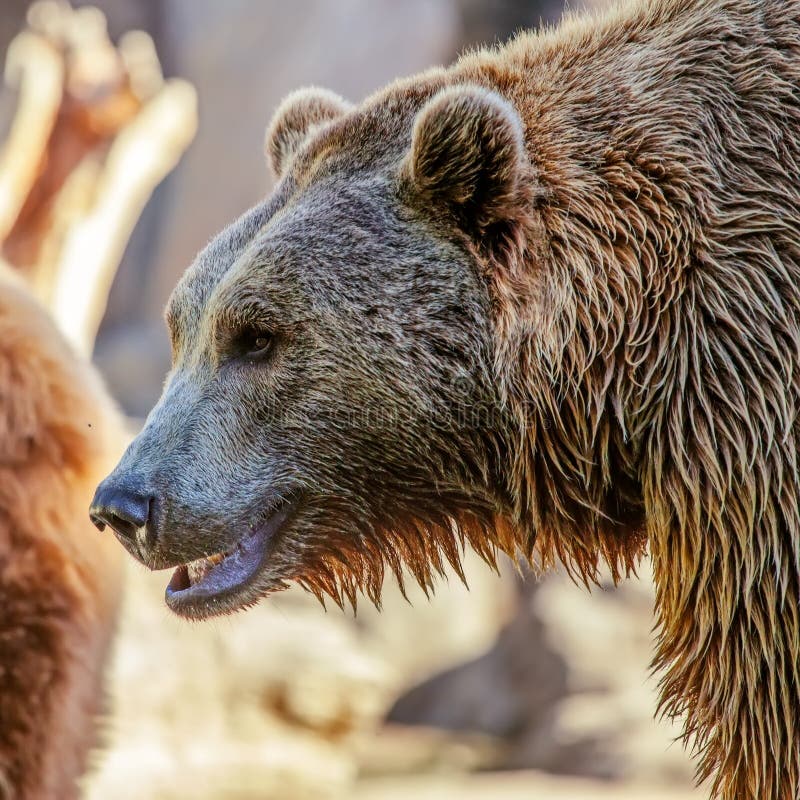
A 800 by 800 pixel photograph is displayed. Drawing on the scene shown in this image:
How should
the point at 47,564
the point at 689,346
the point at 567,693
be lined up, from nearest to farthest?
the point at 689,346, the point at 47,564, the point at 567,693

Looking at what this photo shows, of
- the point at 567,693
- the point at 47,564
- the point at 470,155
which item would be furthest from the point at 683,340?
the point at 567,693

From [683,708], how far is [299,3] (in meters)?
13.3

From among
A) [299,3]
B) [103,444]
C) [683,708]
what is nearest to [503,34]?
[299,3]

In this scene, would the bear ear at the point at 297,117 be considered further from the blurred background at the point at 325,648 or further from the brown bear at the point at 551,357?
the blurred background at the point at 325,648

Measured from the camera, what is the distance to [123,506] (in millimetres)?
2785

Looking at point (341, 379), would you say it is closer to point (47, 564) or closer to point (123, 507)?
point (123, 507)

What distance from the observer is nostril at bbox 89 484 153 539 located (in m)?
2.79

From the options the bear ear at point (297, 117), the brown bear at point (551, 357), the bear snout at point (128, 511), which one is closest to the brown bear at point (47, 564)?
the brown bear at point (551, 357)

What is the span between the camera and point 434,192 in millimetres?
2830

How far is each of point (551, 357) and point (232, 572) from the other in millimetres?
964

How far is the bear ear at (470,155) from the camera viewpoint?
2.71 m

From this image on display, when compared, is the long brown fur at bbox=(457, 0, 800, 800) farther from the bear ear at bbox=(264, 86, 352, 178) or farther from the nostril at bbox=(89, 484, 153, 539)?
the nostril at bbox=(89, 484, 153, 539)

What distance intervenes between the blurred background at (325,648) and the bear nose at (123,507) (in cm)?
126

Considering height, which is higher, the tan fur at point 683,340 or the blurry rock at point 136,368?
the tan fur at point 683,340
